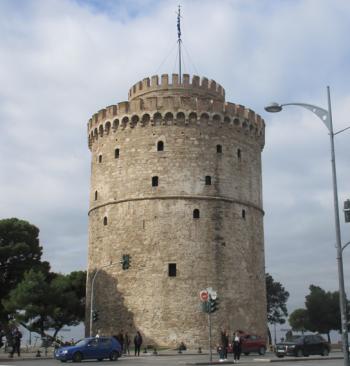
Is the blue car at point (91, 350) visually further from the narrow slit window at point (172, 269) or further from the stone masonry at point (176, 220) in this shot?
the narrow slit window at point (172, 269)

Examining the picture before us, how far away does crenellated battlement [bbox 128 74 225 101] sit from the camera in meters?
35.3

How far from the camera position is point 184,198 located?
3212 centimetres

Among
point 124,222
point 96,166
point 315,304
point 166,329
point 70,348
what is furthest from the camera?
point 315,304

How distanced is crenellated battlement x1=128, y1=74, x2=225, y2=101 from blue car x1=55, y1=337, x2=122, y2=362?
54.3ft

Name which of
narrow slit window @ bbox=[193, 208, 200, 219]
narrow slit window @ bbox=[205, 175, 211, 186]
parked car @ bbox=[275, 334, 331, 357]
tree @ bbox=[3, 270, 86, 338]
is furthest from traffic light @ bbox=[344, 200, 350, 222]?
tree @ bbox=[3, 270, 86, 338]

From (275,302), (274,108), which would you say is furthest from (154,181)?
(275,302)

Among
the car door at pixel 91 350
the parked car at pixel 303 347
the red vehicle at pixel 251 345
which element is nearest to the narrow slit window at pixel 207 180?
the red vehicle at pixel 251 345

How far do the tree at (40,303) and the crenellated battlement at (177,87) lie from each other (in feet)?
40.5

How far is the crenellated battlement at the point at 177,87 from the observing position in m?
35.3

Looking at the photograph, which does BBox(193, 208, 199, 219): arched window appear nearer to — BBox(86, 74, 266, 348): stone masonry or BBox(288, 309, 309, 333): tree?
BBox(86, 74, 266, 348): stone masonry

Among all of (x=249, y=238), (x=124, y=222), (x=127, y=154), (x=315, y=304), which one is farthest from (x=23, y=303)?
(x=315, y=304)

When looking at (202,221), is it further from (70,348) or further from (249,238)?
(70,348)

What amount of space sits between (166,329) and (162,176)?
7.97 m

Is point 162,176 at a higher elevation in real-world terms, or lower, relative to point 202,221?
higher
